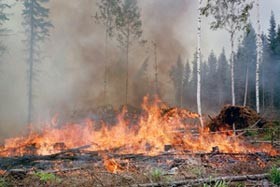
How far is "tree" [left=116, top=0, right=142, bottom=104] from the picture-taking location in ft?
136

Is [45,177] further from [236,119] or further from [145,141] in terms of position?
[236,119]

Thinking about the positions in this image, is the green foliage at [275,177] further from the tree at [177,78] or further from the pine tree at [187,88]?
the tree at [177,78]

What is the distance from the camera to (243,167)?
9.69m

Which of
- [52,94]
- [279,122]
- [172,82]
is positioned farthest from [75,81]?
[172,82]

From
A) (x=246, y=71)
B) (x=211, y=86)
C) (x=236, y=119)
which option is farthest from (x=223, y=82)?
(x=236, y=119)

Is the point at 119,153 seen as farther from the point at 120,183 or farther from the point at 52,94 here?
the point at 52,94

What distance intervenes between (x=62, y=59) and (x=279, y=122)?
24845mm

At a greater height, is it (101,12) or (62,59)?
(101,12)

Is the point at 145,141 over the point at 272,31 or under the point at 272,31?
under

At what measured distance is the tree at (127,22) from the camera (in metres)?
41.4

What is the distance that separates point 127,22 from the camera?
4222 cm

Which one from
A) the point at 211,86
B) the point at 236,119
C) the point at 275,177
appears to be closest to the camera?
the point at 275,177

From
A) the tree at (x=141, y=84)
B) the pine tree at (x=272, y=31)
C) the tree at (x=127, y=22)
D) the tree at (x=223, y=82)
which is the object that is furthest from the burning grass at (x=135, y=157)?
the tree at (x=223, y=82)

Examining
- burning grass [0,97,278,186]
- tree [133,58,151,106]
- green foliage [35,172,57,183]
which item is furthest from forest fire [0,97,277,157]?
tree [133,58,151,106]
